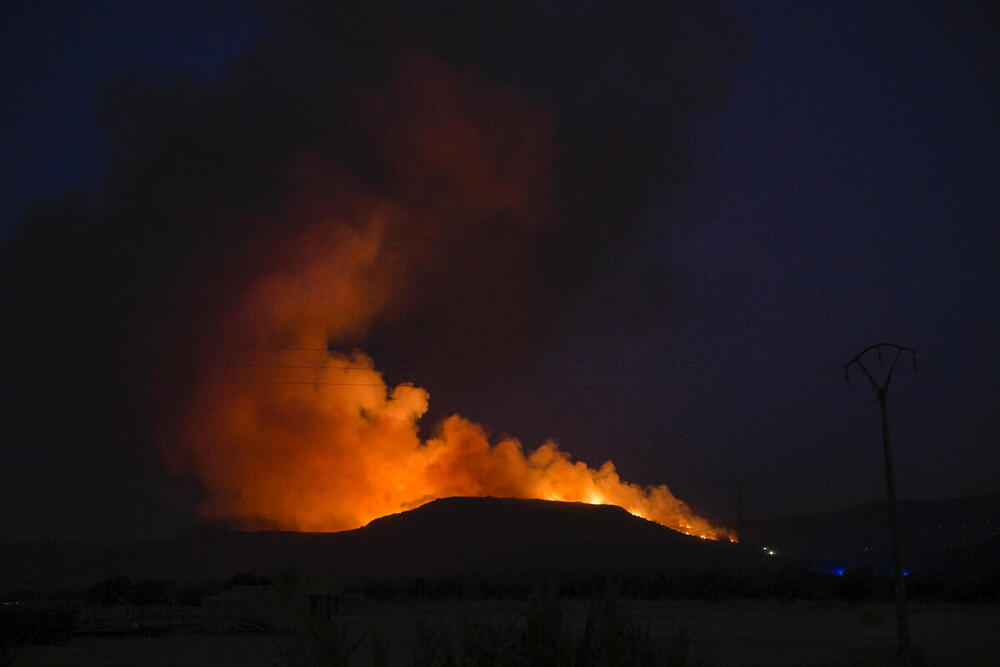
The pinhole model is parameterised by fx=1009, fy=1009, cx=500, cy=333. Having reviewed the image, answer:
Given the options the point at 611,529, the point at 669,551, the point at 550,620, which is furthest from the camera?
the point at 611,529

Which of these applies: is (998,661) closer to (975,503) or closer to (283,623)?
(283,623)

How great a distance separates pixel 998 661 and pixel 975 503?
169651mm

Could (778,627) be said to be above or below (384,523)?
below

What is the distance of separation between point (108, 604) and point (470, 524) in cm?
6712

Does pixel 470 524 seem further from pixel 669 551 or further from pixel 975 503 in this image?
pixel 975 503

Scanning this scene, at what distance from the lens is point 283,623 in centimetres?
690

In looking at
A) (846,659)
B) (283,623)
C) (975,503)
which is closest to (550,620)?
(283,623)

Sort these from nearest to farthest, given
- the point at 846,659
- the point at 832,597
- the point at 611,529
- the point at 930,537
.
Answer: the point at 846,659, the point at 832,597, the point at 611,529, the point at 930,537

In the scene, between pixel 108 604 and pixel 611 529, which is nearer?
pixel 108 604

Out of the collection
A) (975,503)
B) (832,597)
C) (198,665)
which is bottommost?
(198,665)

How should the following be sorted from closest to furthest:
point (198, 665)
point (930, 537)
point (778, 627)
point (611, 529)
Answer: point (198, 665)
point (778, 627)
point (611, 529)
point (930, 537)

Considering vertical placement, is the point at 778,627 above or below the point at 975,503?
below

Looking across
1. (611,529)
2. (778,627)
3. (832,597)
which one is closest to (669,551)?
(611,529)

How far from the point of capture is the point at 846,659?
103ft
